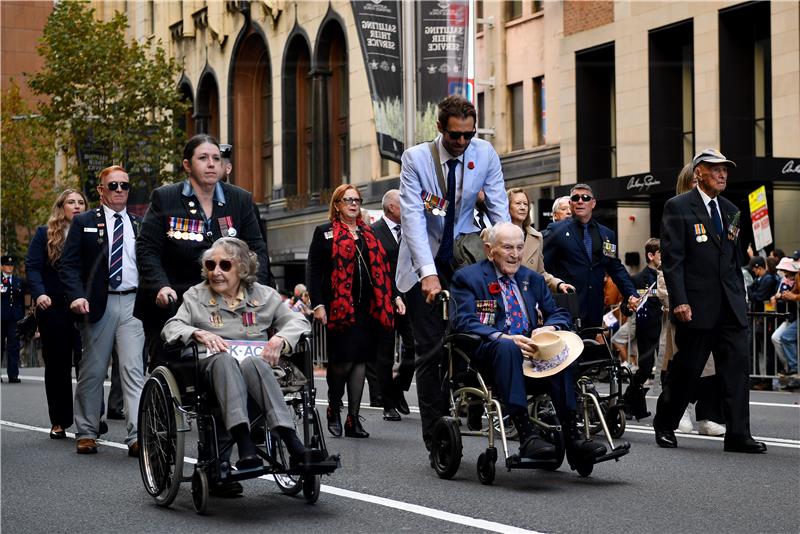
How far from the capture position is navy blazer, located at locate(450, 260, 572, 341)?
847 centimetres

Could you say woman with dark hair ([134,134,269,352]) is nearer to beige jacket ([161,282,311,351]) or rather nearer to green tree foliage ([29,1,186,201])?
beige jacket ([161,282,311,351])

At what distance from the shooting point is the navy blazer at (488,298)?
27.8 ft

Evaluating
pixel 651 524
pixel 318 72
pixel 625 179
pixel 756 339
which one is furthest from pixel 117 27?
pixel 651 524

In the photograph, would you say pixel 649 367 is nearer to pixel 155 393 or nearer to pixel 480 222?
pixel 480 222

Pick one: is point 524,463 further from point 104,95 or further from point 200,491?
point 104,95

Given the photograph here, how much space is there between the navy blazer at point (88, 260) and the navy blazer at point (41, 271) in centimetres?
137

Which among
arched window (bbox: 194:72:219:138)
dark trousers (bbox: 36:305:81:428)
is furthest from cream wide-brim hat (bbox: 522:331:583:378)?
arched window (bbox: 194:72:219:138)

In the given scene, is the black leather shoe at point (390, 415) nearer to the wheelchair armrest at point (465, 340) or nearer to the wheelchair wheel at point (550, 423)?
the wheelchair wheel at point (550, 423)

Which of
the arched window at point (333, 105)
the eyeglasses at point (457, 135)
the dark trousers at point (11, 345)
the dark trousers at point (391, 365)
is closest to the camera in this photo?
the eyeglasses at point (457, 135)

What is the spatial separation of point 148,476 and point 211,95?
153ft

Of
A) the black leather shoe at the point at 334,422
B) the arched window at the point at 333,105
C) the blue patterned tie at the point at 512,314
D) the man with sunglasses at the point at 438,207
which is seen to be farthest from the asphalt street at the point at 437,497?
the arched window at the point at 333,105

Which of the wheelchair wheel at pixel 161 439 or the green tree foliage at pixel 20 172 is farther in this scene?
the green tree foliage at pixel 20 172

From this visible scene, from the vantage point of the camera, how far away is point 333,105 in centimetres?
4641

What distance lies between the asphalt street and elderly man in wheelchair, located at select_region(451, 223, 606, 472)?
0.92 feet
